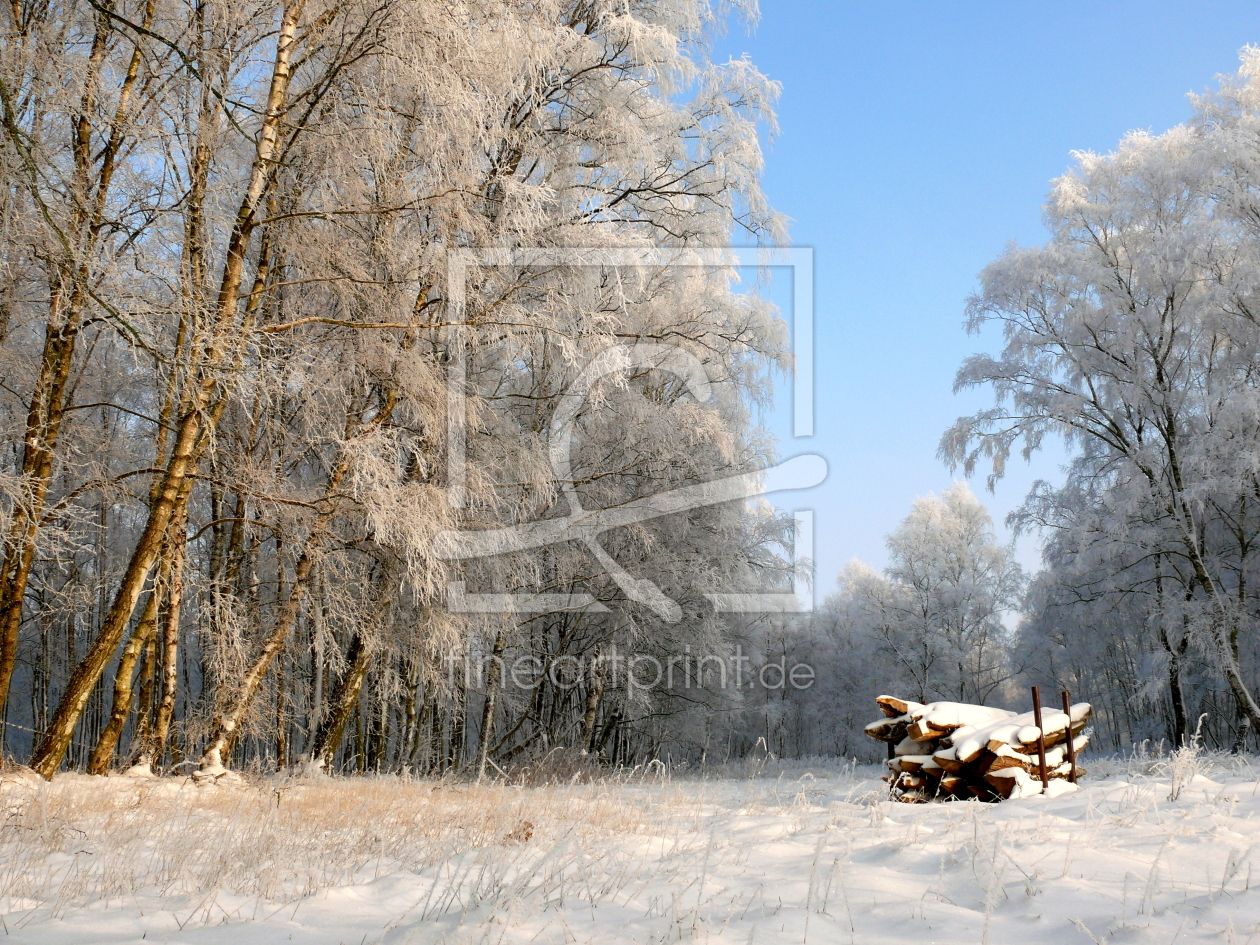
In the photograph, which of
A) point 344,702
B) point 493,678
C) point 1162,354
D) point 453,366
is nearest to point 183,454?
point 453,366

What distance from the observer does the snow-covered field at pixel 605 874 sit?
274 centimetres

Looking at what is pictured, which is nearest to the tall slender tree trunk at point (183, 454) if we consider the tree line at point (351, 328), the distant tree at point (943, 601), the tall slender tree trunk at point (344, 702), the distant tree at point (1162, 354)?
the tree line at point (351, 328)

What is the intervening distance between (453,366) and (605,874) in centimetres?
653

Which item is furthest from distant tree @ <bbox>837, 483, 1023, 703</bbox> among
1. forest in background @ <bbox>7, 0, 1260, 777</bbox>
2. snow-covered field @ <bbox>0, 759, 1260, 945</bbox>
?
snow-covered field @ <bbox>0, 759, 1260, 945</bbox>

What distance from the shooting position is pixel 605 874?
357 centimetres

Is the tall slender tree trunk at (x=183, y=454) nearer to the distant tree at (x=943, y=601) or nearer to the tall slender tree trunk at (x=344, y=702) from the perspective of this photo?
the tall slender tree trunk at (x=344, y=702)

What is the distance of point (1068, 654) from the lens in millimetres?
27203

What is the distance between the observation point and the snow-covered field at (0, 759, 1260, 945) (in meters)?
2.74

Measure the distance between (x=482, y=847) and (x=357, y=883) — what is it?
2.88 feet

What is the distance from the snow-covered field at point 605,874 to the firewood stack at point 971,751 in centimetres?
212

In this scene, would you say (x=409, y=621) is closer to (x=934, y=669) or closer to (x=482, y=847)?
(x=482, y=847)

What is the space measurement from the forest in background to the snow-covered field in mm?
2250

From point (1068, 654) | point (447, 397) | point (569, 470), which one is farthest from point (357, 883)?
point (1068, 654)

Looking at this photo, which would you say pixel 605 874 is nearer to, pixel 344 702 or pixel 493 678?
pixel 344 702
